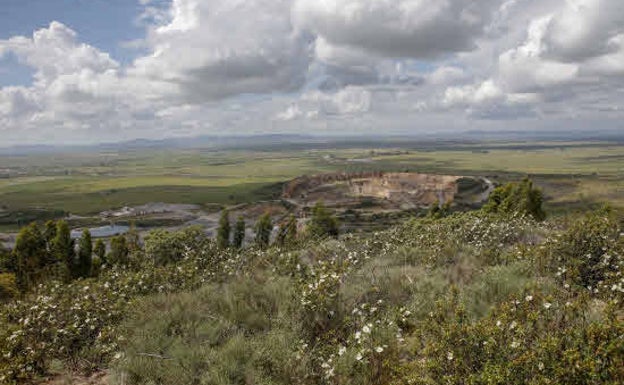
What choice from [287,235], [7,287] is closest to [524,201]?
[287,235]

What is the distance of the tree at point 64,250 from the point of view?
33.6 metres

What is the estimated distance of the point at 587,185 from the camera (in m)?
111

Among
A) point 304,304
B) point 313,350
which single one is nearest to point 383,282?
point 304,304

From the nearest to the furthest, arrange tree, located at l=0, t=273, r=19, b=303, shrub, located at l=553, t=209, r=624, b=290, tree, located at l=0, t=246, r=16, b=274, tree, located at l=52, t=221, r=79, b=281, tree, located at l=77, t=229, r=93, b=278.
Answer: shrub, located at l=553, t=209, r=624, b=290 < tree, located at l=0, t=273, r=19, b=303 < tree, located at l=0, t=246, r=16, b=274 < tree, located at l=52, t=221, r=79, b=281 < tree, located at l=77, t=229, r=93, b=278

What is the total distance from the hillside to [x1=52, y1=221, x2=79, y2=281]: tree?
29.0 metres

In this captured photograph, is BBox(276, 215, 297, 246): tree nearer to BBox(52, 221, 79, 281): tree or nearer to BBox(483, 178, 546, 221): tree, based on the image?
BBox(483, 178, 546, 221): tree

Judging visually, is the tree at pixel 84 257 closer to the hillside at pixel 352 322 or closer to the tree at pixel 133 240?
the tree at pixel 133 240

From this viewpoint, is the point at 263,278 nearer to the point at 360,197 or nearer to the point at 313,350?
the point at 313,350

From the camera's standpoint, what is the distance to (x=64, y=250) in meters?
33.9

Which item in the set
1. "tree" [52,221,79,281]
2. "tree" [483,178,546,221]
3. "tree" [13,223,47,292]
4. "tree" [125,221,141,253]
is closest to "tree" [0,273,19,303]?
"tree" [13,223,47,292]

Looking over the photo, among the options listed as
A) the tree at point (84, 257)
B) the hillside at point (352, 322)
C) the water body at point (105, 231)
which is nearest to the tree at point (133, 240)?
the tree at point (84, 257)

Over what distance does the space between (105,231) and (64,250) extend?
55.9 m

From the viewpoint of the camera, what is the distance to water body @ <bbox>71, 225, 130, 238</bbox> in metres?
79.6

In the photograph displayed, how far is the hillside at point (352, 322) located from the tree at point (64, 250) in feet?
95.3
